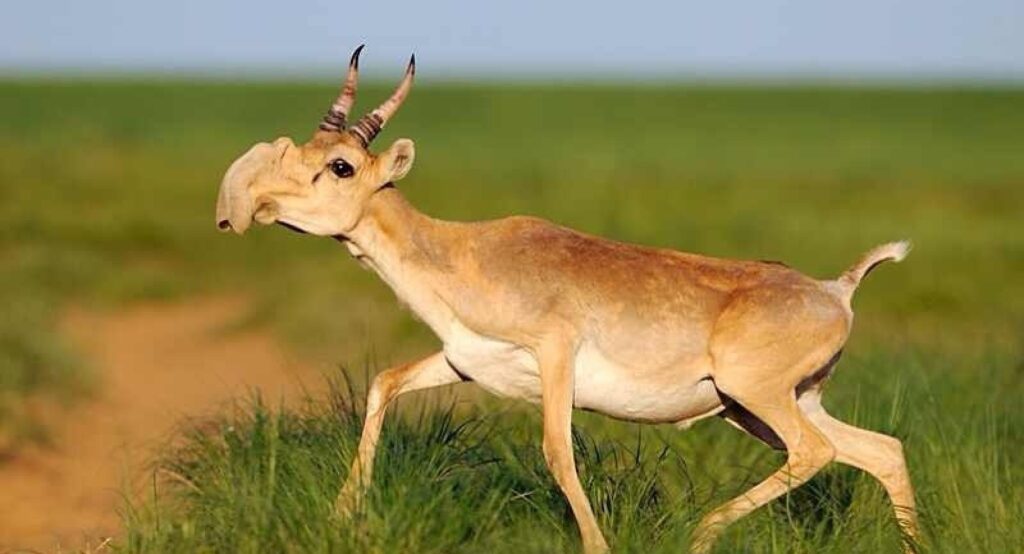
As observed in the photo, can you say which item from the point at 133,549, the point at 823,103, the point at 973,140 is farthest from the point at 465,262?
the point at 823,103

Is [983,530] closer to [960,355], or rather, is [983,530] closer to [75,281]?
[960,355]

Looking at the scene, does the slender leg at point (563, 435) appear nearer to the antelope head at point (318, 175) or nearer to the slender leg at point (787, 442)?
the slender leg at point (787, 442)

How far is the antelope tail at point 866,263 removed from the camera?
24.7ft

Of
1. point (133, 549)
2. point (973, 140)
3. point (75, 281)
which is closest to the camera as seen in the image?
point (133, 549)

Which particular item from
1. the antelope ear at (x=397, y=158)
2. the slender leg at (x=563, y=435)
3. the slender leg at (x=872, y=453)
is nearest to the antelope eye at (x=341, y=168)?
the antelope ear at (x=397, y=158)

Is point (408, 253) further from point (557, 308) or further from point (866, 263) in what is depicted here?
point (866, 263)

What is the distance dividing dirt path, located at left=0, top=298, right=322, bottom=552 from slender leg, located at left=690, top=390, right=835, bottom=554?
2.51m

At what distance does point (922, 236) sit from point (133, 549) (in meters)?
17.4

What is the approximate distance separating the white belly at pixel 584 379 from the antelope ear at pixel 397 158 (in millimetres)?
585

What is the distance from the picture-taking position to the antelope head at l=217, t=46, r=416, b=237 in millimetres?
6949

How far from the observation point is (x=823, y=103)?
82.9 metres

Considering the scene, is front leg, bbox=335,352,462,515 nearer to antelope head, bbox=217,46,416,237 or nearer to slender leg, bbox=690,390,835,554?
antelope head, bbox=217,46,416,237

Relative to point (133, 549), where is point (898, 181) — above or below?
above

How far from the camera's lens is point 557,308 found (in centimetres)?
711
